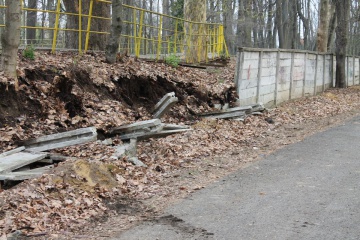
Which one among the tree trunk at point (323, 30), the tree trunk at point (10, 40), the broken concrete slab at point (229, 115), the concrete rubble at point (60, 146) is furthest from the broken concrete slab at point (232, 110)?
the tree trunk at point (323, 30)

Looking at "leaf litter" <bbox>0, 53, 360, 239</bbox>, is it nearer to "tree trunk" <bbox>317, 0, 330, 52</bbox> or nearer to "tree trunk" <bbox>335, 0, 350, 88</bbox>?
"tree trunk" <bbox>335, 0, 350, 88</bbox>

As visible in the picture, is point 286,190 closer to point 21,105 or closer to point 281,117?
point 21,105

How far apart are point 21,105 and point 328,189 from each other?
6284 millimetres

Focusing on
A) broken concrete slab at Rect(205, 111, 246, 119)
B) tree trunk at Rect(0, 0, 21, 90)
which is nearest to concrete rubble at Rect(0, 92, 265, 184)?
tree trunk at Rect(0, 0, 21, 90)

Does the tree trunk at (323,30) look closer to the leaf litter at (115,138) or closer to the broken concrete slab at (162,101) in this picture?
the leaf litter at (115,138)

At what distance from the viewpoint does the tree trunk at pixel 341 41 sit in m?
25.4

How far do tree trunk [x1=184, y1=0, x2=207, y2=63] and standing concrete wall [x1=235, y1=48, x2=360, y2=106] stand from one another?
3266mm

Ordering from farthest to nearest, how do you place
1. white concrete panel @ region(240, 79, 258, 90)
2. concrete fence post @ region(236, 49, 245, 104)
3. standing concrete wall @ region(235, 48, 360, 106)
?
standing concrete wall @ region(235, 48, 360, 106)
white concrete panel @ region(240, 79, 258, 90)
concrete fence post @ region(236, 49, 245, 104)

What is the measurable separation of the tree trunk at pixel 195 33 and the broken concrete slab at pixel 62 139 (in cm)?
1042

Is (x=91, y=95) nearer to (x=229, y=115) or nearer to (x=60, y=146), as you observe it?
(x=60, y=146)

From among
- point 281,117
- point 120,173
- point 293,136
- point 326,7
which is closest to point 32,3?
point 326,7

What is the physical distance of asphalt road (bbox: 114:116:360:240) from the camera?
571cm

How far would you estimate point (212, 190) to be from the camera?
24.8ft

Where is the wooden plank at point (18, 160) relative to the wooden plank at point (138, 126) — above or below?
below
